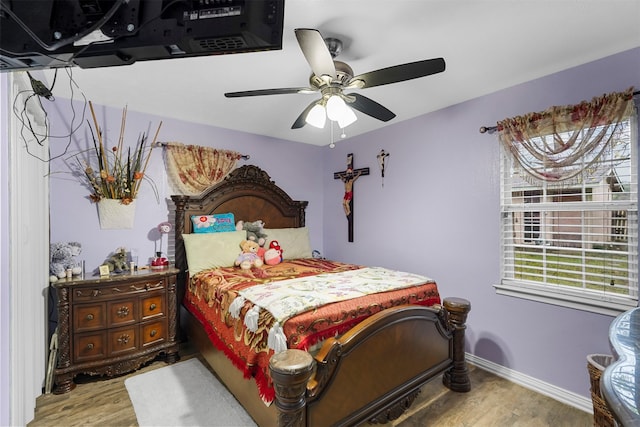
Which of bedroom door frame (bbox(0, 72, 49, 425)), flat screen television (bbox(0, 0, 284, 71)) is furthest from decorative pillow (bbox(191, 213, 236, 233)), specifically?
flat screen television (bbox(0, 0, 284, 71))

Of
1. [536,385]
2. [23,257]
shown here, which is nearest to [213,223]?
[23,257]

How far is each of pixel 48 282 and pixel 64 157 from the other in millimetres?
1135

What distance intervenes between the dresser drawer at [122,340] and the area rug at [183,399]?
245 millimetres

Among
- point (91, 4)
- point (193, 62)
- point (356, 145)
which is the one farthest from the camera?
point (356, 145)

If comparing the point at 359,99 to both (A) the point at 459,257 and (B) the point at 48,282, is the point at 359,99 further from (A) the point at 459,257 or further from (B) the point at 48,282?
(B) the point at 48,282

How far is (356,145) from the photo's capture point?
398 centimetres

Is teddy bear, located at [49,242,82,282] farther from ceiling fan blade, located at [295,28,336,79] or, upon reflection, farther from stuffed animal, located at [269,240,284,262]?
ceiling fan blade, located at [295,28,336,79]

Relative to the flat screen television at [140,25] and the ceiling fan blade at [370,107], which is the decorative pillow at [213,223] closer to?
the ceiling fan blade at [370,107]

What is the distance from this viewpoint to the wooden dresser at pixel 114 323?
88.7 inches

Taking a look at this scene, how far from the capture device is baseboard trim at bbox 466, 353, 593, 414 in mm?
2080

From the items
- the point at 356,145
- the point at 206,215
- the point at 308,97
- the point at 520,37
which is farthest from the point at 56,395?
the point at 520,37

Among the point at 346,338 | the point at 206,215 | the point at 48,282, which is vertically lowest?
the point at 346,338

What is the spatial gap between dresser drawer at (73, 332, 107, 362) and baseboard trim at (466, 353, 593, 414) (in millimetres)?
3247

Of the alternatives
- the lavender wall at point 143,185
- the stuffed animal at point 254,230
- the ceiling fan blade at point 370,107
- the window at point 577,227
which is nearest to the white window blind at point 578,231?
the window at point 577,227
